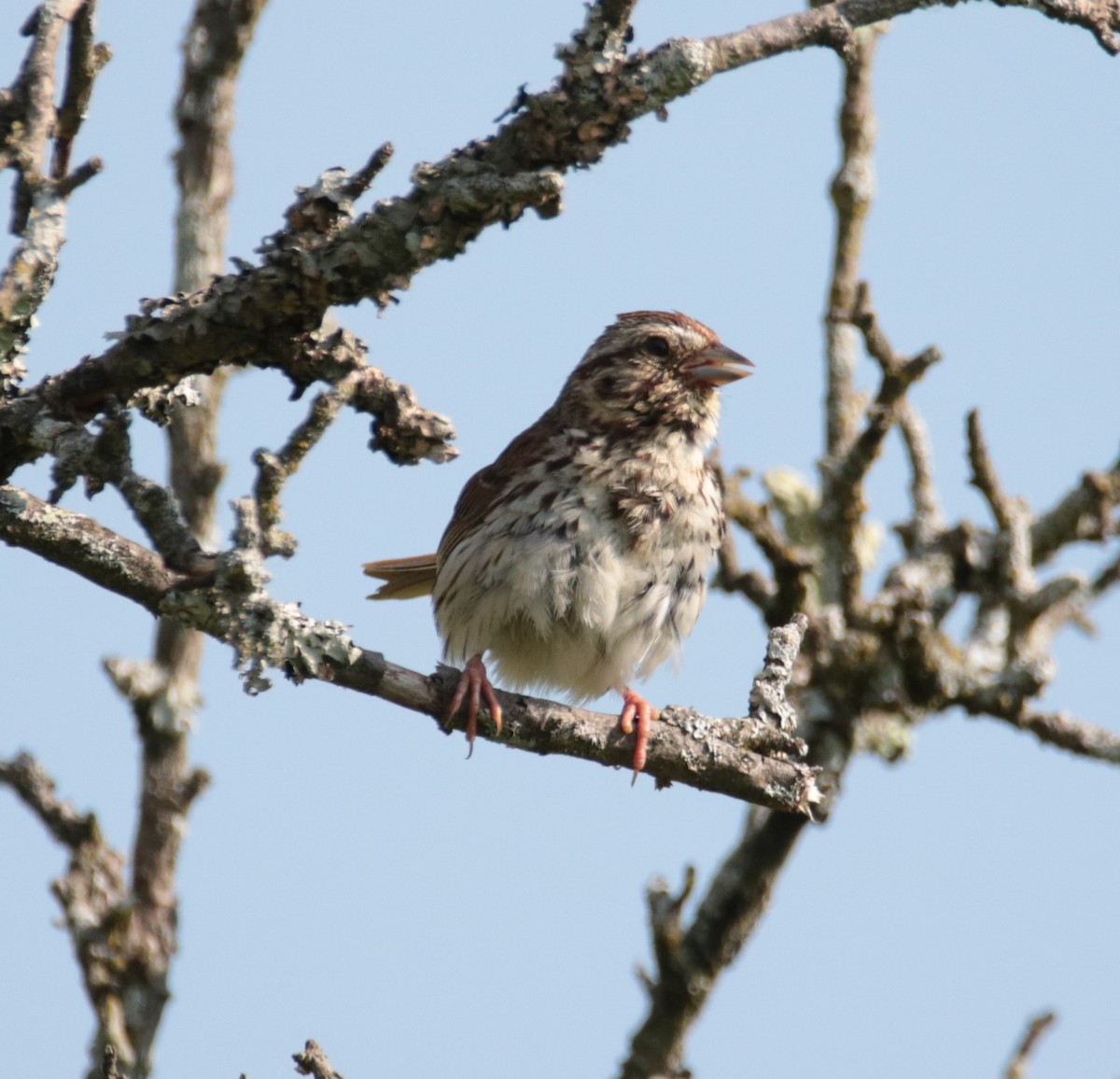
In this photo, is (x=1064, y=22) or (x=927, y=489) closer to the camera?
(x=1064, y=22)

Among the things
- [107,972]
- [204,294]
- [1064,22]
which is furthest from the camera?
[107,972]

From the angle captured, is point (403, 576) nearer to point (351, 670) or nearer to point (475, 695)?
point (475, 695)

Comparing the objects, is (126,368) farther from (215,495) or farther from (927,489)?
(927,489)

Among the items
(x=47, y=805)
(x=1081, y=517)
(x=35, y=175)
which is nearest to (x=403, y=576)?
(x=47, y=805)

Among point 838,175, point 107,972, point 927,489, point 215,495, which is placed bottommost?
point 107,972

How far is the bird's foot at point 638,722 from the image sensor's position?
404cm

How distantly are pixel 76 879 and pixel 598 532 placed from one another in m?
1.91

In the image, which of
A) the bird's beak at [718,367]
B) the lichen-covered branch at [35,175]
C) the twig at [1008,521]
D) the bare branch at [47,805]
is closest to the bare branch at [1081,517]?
the twig at [1008,521]

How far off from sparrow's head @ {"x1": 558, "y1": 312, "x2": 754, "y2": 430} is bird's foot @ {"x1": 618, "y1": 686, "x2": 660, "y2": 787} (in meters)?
1.05

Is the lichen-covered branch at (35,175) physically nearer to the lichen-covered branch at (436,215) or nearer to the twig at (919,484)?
the lichen-covered branch at (436,215)

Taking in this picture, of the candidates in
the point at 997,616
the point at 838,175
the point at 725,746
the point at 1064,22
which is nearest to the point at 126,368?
the point at 725,746

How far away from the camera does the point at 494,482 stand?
219 inches

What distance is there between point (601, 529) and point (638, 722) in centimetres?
99

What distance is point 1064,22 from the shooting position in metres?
3.43
